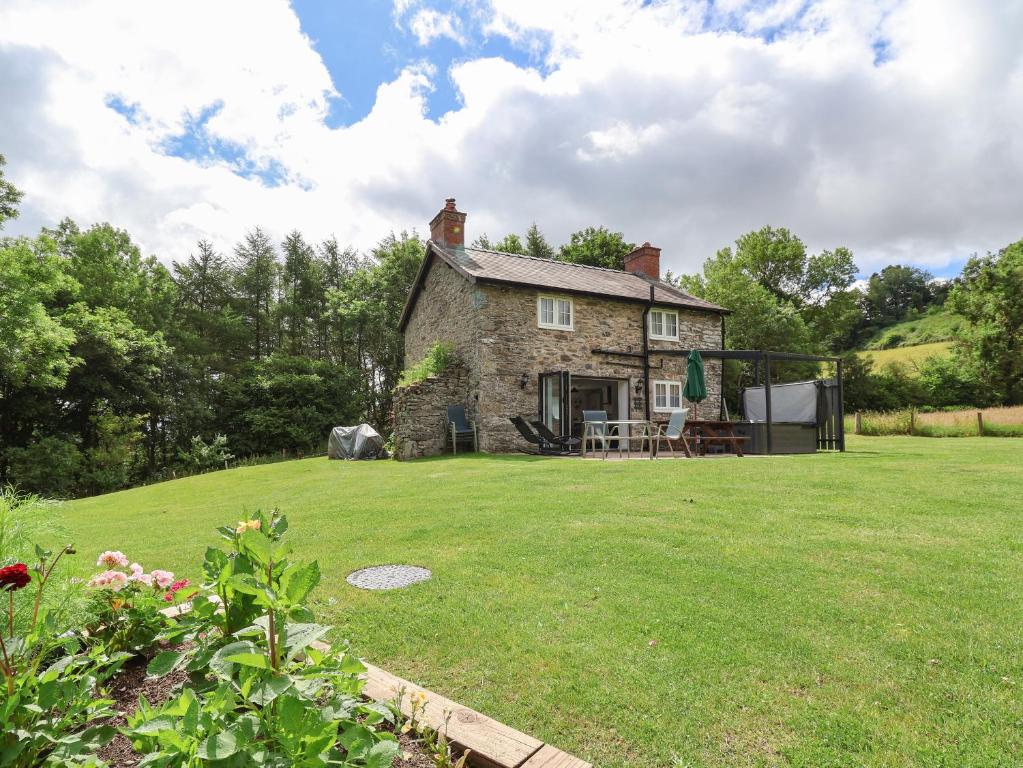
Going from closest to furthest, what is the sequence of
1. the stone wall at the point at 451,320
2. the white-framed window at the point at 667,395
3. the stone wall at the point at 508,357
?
the stone wall at the point at 508,357 → the stone wall at the point at 451,320 → the white-framed window at the point at 667,395

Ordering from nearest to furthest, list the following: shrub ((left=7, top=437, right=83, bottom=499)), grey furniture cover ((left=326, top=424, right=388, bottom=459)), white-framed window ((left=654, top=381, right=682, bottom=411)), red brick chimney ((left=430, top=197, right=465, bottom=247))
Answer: grey furniture cover ((left=326, top=424, right=388, bottom=459)) → shrub ((left=7, top=437, right=83, bottom=499)) → white-framed window ((left=654, top=381, right=682, bottom=411)) → red brick chimney ((left=430, top=197, right=465, bottom=247))

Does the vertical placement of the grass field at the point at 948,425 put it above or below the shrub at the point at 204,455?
above

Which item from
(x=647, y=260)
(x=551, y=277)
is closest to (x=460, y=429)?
(x=551, y=277)

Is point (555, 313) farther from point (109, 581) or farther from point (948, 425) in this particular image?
point (948, 425)

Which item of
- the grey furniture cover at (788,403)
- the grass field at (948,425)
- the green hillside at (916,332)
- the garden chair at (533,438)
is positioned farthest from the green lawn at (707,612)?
the green hillside at (916,332)

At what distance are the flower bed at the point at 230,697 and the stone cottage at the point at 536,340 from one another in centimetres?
1244

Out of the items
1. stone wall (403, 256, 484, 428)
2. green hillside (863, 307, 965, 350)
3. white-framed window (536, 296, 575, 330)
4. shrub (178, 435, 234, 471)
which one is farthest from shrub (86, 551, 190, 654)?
green hillside (863, 307, 965, 350)

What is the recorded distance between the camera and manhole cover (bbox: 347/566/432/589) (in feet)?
11.7

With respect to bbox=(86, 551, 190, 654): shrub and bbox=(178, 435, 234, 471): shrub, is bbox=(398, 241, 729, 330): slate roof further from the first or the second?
bbox=(86, 551, 190, 654): shrub

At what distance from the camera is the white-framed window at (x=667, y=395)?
17.1m

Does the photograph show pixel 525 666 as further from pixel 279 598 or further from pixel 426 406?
pixel 426 406

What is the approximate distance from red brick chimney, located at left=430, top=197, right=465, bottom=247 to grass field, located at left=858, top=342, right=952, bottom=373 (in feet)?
89.7

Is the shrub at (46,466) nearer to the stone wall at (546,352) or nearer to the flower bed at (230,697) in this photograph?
the stone wall at (546,352)

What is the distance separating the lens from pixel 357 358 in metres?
29.0
